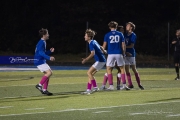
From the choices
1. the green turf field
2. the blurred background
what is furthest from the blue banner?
the green turf field

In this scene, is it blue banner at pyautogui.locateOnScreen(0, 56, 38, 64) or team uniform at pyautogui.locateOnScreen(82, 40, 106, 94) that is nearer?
team uniform at pyautogui.locateOnScreen(82, 40, 106, 94)

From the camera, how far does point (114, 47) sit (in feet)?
62.4

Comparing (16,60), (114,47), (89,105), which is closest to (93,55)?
(114,47)

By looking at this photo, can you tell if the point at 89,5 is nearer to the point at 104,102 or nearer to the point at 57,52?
the point at 57,52

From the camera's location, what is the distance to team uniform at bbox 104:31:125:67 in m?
19.0

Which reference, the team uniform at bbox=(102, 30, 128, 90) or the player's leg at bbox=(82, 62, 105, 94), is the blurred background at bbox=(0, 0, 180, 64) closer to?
the team uniform at bbox=(102, 30, 128, 90)

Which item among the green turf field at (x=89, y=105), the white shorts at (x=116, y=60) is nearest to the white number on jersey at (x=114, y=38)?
the white shorts at (x=116, y=60)

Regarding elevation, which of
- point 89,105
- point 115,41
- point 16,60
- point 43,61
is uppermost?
point 115,41

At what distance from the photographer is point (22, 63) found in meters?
38.3

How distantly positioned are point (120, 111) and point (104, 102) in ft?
6.10

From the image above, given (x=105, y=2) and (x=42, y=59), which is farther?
(x=105, y=2)

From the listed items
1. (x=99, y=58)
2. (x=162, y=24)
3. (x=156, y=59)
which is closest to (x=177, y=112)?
(x=99, y=58)

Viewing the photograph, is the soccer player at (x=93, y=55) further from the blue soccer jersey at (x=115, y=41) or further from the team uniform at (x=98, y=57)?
the blue soccer jersey at (x=115, y=41)

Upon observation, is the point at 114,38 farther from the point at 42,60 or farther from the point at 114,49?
the point at 42,60
